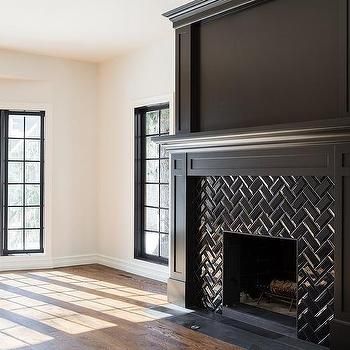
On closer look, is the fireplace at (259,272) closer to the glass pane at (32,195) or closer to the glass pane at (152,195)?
the glass pane at (152,195)

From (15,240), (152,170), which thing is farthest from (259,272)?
(15,240)

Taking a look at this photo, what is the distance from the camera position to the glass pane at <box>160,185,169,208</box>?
6.04 metres

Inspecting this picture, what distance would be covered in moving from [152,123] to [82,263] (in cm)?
227

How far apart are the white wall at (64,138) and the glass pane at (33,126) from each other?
179 mm

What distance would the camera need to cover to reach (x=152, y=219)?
249 inches

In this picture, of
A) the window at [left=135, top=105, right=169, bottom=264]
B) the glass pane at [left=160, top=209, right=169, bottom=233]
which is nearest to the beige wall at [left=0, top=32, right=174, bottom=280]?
the window at [left=135, top=105, right=169, bottom=264]

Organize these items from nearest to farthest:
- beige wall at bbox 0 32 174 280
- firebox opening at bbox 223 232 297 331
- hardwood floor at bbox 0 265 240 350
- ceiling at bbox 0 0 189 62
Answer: hardwood floor at bbox 0 265 240 350 → firebox opening at bbox 223 232 297 331 → ceiling at bbox 0 0 189 62 → beige wall at bbox 0 32 174 280

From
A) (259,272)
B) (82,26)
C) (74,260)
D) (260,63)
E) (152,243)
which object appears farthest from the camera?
(74,260)

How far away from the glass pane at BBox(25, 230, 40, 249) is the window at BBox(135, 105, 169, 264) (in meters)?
1.44

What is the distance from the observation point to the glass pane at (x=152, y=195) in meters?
6.24

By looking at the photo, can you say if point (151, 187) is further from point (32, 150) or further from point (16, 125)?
point (16, 125)

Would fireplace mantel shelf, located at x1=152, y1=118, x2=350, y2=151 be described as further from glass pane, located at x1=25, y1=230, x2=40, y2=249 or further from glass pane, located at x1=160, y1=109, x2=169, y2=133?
glass pane, located at x1=25, y1=230, x2=40, y2=249

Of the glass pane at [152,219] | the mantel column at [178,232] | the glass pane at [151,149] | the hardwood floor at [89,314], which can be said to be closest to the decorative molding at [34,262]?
the hardwood floor at [89,314]

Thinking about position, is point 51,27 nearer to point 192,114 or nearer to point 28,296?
point 192,114
